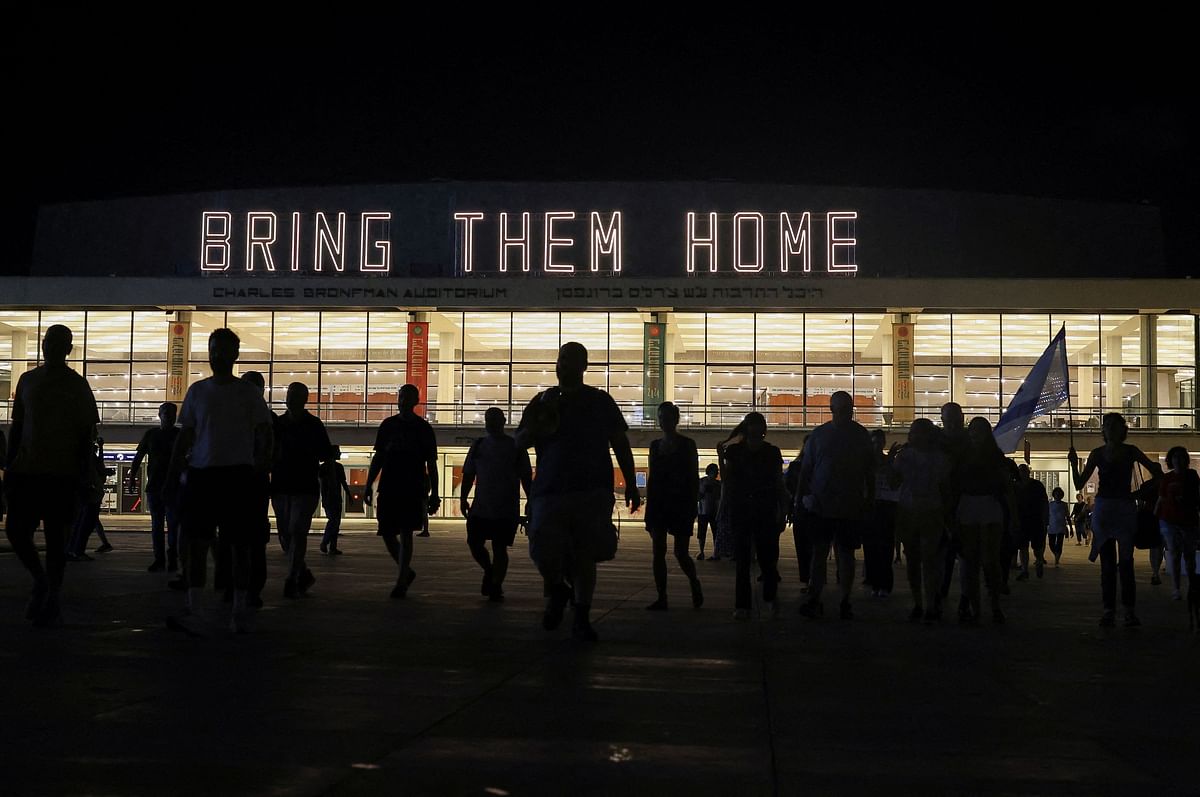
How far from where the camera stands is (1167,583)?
1762 cm

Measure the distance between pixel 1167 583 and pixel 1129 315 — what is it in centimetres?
3143

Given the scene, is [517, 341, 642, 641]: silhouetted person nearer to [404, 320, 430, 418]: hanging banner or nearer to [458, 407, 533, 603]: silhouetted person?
[458, 407, 533, 603]: silhouetted person

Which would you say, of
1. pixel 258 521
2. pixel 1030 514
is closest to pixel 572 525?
pixel 258 521

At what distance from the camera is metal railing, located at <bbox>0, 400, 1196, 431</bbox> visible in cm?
4597

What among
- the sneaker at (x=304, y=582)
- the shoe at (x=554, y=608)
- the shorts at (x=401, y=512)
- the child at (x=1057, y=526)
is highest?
the shorts at (x=401, y=512)

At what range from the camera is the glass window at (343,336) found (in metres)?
48.0

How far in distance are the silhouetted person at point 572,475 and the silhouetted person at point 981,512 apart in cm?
358

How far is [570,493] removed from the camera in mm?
8453

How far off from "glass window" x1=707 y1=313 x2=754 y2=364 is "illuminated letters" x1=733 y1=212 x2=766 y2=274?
197 centimetres

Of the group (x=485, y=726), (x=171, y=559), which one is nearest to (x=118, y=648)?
(x=485, y=726)

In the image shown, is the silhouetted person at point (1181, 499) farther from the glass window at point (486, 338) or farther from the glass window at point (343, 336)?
the glass window at point (343, 336)

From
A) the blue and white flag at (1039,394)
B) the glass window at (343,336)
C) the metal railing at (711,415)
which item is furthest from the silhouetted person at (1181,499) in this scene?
the glass window at (343,336)

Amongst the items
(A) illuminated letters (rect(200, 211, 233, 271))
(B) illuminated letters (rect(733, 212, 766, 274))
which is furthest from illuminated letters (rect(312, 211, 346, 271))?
(B) illuminated letters (rect(733, 212, 766, 274))

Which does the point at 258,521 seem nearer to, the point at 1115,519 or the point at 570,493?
the point at 570,493
